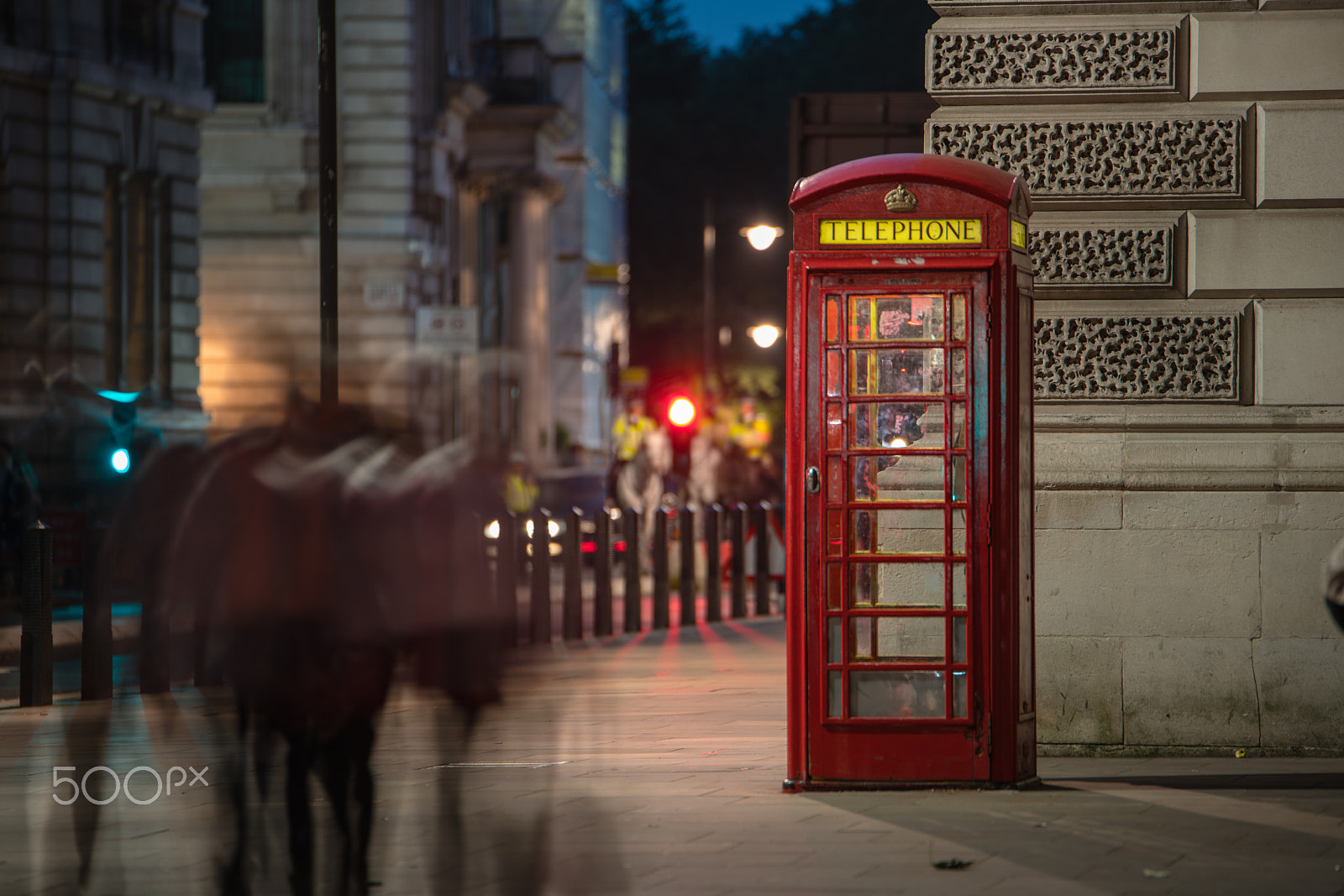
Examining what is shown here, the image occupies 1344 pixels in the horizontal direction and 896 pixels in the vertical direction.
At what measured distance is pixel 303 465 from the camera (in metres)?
5.96

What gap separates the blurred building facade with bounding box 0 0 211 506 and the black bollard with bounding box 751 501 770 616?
7304 millimetres

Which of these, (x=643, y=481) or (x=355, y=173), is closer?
(x=643, y=481)

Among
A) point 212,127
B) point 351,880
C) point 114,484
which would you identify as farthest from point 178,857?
point 212,127

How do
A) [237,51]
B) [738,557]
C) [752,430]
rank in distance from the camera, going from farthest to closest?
[752,430], [237,51], [738,557]

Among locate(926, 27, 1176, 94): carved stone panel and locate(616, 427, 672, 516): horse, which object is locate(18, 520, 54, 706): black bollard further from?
locate(616, 427, 672, 516): horse

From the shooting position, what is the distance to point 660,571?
17.7 m

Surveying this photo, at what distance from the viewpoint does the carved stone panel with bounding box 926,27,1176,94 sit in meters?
8.95

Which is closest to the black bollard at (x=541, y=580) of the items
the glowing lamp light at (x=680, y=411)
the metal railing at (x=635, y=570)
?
the metal railing at (x=635, y=570)

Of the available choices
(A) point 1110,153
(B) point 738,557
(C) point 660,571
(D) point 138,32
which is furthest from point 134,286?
(A) point 1110,153

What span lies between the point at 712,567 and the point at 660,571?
3.37ft

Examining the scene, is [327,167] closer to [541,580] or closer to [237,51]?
[541,580]

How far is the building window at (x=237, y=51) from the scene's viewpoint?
105 feet

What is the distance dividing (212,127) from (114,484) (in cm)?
1261

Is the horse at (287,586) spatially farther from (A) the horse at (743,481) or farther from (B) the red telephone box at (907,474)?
(A) the horse at (743,481)
